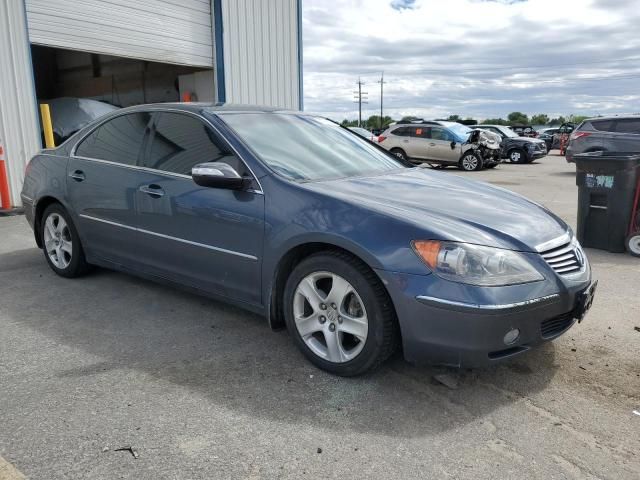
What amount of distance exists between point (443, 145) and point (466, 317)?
16817 millimetres

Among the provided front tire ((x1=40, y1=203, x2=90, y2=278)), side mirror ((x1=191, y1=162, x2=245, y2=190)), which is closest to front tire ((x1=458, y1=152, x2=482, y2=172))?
front tire ((x1=40, y1=203, x2=90, y2=278))

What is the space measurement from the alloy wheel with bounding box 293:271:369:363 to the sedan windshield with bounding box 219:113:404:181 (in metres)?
0.74

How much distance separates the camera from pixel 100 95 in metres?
16.7

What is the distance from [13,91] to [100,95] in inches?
317

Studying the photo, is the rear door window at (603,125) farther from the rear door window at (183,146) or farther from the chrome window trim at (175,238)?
the chrome window trim at (175,238)

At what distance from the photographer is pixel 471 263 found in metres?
2.77

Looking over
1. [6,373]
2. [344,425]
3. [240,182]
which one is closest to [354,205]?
[240,182]

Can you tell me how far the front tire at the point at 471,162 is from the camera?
18.5m

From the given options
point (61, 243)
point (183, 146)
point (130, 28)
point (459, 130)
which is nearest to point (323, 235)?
point (183, 146)

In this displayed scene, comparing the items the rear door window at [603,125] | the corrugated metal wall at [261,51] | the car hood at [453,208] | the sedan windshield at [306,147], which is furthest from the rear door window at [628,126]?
the car hood at [453,208]

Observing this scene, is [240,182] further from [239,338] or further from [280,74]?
[280,74]

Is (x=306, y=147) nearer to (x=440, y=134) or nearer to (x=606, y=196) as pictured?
(x=606, y=196)

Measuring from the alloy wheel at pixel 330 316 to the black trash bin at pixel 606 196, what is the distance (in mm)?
4562

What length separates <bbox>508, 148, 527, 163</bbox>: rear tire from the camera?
2241cm
